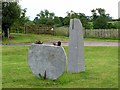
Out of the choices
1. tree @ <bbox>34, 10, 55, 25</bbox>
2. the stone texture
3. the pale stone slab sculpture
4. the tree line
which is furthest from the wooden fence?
the stone texture

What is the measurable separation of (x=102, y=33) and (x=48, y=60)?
33.2 m

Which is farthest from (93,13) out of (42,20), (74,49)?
(74,49)

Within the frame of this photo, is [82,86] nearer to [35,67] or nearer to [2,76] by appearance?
[35,67]

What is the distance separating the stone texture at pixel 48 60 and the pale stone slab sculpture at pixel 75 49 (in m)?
1.70

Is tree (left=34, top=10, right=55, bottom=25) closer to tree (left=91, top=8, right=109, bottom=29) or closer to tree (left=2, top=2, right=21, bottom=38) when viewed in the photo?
tree (left=91, top=8, right=109, bottom=29)

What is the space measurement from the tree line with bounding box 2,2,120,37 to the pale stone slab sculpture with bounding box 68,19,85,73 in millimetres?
23873

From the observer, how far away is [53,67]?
9.44m

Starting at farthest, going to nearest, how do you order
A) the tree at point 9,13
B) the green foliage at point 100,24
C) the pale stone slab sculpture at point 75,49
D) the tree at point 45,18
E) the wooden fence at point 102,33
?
the tree at point 45,18 → the green foliage at point 100,24 → the wooden fence at point 102,33 → the tree at point 9,13 → the pale stone slab sculpture at point 75,49

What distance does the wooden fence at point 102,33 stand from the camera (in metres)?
41.5

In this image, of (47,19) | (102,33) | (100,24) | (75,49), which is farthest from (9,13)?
(75,49)

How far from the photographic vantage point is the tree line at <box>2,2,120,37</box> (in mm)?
35312

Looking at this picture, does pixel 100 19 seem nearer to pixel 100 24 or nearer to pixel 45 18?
pixel 100 24

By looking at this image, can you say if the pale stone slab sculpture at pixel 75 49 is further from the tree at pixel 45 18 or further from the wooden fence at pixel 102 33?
the tree at pixel 45 18

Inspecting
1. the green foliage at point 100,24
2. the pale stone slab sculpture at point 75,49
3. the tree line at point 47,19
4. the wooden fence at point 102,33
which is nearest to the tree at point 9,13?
the tree line at point 47,19
